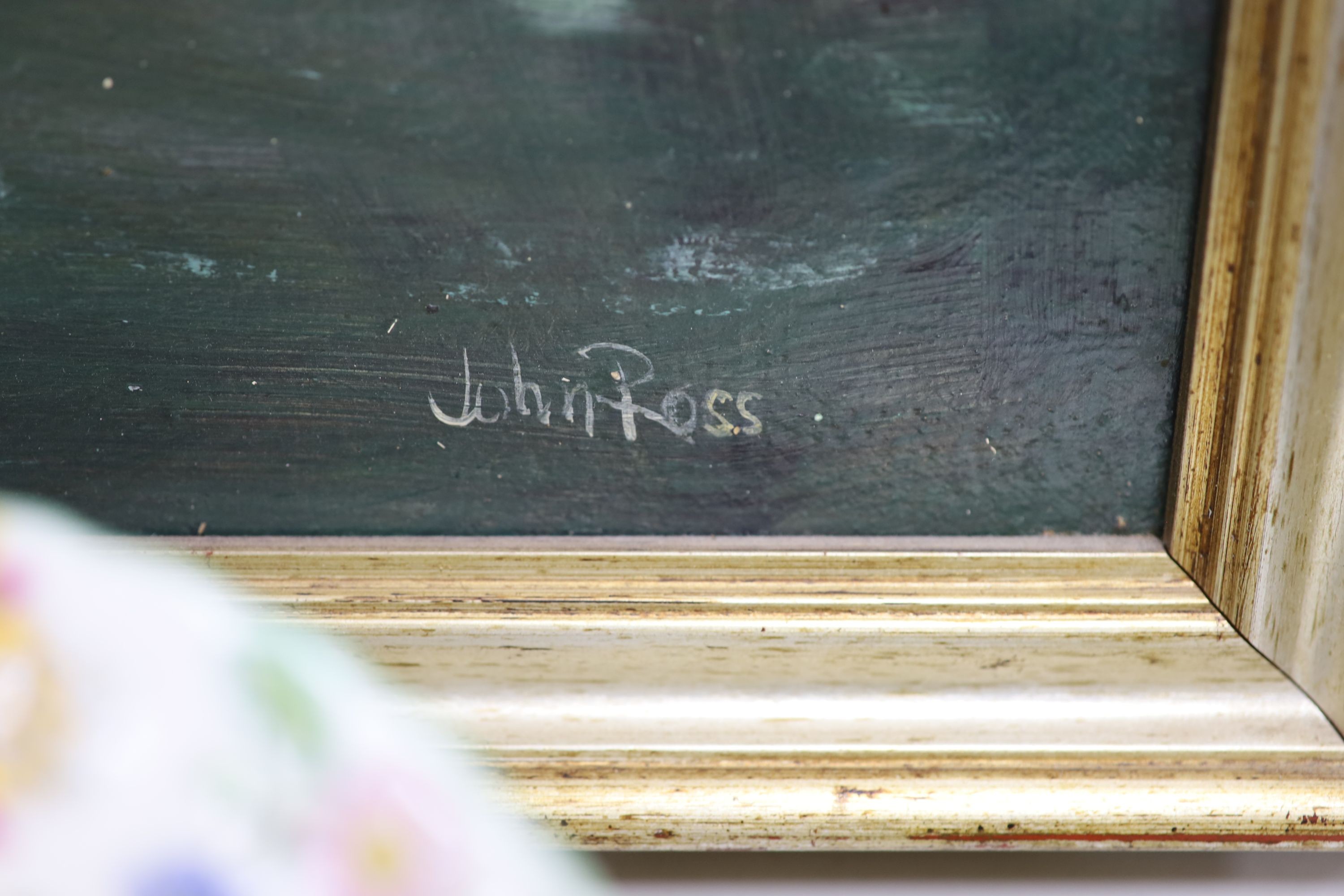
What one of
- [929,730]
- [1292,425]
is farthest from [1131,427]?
[929,730]

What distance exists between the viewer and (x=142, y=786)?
25 centimetres

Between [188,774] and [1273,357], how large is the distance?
0.44 meters

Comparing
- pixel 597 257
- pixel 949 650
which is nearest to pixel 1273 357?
pixel 949 650

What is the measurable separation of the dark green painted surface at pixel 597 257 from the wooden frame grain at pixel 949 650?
2 cm

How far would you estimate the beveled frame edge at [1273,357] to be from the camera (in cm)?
34

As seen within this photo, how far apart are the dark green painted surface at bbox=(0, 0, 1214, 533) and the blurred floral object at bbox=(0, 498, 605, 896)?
0.47 ft

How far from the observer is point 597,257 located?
14.9 inches

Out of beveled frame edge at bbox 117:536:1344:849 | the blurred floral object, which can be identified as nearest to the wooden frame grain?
beveled frame edge at bbox 117:536:1344:849

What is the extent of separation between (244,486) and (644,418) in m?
0.20
